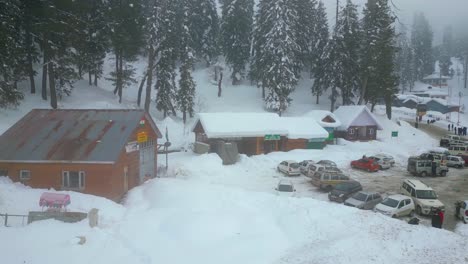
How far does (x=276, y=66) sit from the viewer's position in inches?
2226

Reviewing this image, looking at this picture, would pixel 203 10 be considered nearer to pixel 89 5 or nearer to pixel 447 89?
pixel 89 5

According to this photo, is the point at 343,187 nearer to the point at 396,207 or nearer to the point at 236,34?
the point at 396,207

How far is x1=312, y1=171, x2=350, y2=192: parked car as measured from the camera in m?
29.4

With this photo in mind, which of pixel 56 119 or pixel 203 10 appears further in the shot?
pixel 203 10

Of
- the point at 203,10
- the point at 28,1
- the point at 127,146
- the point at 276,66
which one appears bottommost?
the point at 127,146

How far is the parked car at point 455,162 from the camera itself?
39188 millimetres

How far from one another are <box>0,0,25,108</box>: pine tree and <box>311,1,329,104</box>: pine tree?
41.5 m

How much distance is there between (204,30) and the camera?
76250 mm

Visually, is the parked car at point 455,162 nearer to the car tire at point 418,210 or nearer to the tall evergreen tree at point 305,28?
the car tire at point 418,210

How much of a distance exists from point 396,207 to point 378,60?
1636 inches

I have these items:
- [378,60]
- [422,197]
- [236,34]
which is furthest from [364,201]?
[236,34]

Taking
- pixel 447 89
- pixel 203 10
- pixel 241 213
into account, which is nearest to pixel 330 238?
pixel 241 213

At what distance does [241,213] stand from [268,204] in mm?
2537

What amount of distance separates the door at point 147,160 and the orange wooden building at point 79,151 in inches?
3.0
